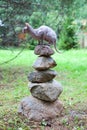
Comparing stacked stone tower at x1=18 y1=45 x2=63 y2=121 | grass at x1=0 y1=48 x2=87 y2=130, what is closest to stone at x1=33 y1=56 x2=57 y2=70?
stacked stone tower at x1=18 y1=45 x2=63 y2=121

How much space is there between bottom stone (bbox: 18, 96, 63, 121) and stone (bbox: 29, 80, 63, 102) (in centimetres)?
11

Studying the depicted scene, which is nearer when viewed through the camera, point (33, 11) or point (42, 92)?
point (42, 92)

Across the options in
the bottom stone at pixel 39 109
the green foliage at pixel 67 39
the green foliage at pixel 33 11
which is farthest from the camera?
the green foliage at pixel 67 39

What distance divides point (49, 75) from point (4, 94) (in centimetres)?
202

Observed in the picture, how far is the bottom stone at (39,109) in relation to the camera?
5.11m

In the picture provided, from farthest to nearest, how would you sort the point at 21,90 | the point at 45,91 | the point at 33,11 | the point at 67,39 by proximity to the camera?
the point at 67,39 < the point at 33,11 < the point at 21,90 < the point at 45,91

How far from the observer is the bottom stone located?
5.11 m

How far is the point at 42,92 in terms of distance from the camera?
16.8 ft

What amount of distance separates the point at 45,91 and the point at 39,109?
0.97ft

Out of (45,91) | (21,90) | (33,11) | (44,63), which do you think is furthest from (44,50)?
(33,11)

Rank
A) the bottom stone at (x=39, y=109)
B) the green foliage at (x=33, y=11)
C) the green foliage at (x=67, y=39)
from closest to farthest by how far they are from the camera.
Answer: the bottom stone at (x=39, y=109) < the green foliage at (x=33, y=11) < the green foliage at (x=67, y=39)

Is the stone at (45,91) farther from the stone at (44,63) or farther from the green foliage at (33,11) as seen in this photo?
the green foliage at (33,11)

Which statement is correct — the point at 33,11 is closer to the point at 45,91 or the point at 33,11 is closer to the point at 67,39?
the point at 45,91

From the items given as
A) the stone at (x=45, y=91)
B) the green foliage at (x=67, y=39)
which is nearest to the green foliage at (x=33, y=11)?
the stone at (x=45, y=91)
